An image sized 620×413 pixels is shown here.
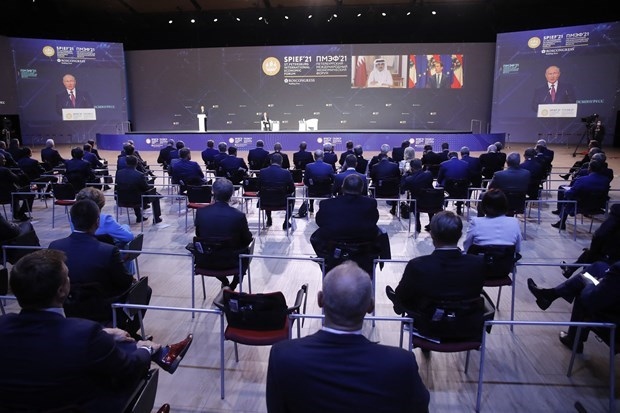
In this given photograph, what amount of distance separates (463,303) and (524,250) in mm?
4206

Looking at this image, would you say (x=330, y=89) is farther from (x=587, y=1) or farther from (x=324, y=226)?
(x=324, y=226)

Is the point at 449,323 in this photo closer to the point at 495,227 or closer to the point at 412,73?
the point at 495,227

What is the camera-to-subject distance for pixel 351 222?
425cm

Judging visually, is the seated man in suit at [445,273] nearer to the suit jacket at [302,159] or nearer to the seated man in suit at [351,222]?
the seated man in suit at [351,222]

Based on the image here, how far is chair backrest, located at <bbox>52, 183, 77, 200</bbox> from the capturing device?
712 cm

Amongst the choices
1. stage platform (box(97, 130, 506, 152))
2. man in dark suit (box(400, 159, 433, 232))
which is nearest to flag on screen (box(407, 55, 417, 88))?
stage platform (box(97, 130, 506, 152))

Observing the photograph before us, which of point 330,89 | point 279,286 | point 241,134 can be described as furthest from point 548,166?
point 330,89

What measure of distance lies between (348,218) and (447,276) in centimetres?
152

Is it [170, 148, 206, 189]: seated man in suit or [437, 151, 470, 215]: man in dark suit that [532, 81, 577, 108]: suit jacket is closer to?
[437, 151, 470, 215]: man in dark suit

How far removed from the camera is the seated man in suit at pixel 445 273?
2.86m

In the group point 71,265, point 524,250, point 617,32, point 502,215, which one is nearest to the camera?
point 71,265

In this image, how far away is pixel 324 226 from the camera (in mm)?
4309

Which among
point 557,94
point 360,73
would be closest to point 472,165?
point 360,73

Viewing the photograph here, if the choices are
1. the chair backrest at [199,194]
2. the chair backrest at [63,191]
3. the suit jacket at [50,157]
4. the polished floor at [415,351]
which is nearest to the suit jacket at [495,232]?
the polished floor at [415,351]
